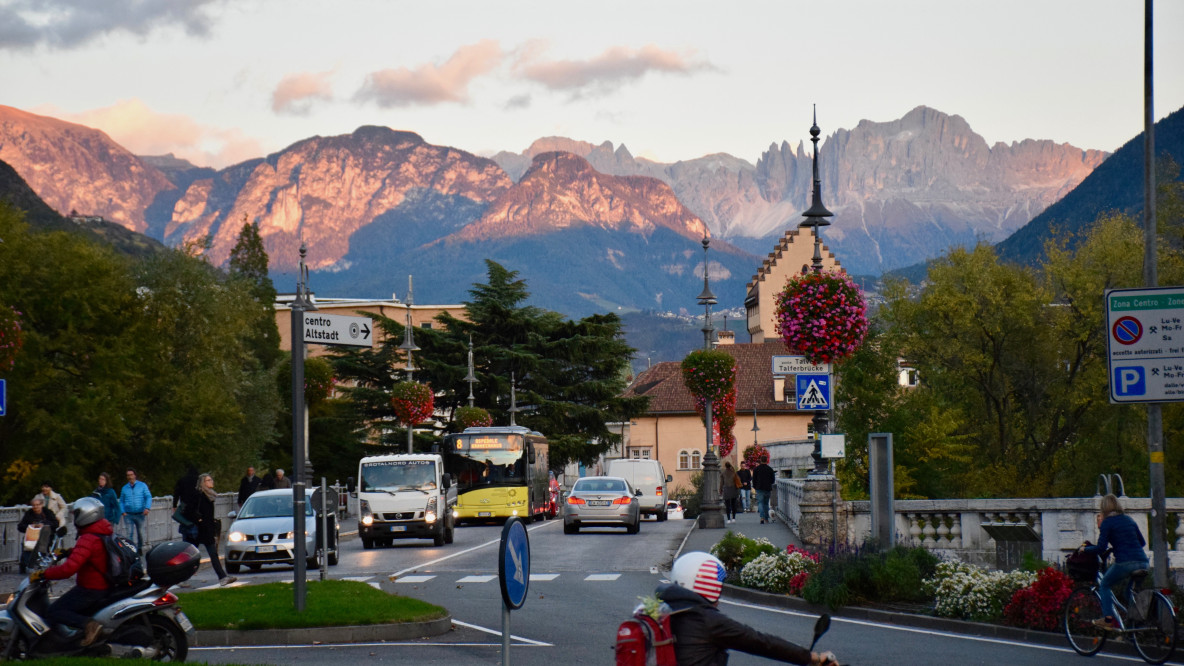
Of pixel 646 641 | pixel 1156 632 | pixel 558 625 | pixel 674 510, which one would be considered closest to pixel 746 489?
pixel 674 510

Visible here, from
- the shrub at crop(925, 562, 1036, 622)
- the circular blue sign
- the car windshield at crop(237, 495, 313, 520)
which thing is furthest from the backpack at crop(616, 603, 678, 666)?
the car windshield at crop(237, 495, 313, 520)

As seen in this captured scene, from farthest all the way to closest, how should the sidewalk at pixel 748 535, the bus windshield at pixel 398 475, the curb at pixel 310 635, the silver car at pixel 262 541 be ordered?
the bus windshield at pixel 398 475, the sidewalk at pixel 748 535, the silver car at pixel 262 541, the curb at pixel 310 635

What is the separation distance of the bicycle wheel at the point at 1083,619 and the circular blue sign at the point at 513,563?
732 centimetres

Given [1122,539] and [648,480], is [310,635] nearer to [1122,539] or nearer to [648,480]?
[1122,539]

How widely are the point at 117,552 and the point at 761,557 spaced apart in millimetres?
10640

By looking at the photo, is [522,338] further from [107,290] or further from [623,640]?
[623,640]

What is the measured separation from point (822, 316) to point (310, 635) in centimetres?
1236

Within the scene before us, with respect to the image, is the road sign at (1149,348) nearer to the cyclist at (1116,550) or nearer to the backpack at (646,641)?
the cyclist at (1116,550)

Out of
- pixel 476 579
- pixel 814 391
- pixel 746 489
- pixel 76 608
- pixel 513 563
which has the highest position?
pixel 814 391

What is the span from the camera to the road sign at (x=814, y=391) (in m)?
23.1

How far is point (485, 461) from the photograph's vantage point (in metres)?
46.3

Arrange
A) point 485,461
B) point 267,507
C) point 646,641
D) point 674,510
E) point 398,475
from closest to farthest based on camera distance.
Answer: point 646,641 < point 267,507 < point 398,475 < point 485,461 < point 674,510

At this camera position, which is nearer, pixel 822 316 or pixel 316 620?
pixel 316 620

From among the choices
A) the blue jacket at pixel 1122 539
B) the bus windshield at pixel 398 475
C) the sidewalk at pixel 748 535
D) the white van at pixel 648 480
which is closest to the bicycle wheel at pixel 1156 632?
the blue jacket at pixel 1122 539
